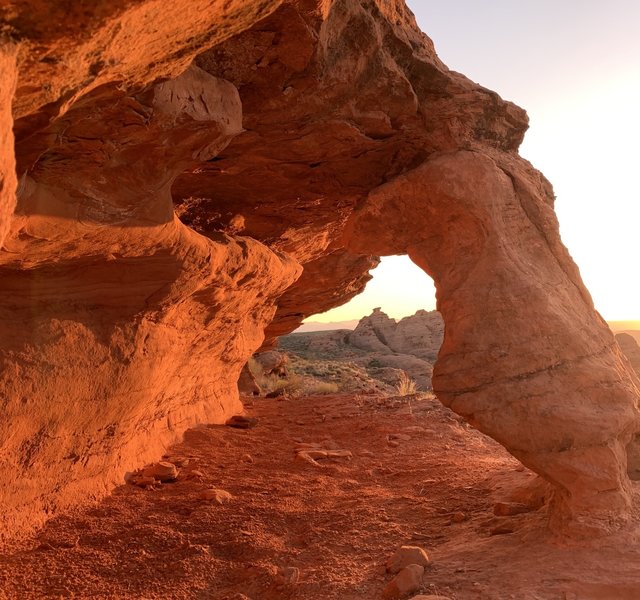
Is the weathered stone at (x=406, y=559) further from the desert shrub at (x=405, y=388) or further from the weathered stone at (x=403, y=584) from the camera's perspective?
the desert shrub at (x=405, y=388)

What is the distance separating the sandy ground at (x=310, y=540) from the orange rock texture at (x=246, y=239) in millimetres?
331

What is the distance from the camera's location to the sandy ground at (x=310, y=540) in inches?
112

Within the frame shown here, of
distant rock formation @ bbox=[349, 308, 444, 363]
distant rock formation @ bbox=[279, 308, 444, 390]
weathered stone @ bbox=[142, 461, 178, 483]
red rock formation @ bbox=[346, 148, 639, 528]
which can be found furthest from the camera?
distant rock formation @ bbox=[349, 308, 444, 363]

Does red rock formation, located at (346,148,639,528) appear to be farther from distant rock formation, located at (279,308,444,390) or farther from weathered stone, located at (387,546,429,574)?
distant rock formation, located at (279,308,444,390)

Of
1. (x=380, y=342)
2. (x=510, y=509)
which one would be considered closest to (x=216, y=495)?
(x=510, y=509)

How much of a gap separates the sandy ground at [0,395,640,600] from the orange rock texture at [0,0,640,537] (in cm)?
33

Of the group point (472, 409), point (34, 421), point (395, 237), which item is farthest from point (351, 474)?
point (34, 421)

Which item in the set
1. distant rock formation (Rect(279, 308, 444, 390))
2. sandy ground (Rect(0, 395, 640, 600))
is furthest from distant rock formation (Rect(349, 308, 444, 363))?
sandy ground (Rect(0, 395, 640, 600))

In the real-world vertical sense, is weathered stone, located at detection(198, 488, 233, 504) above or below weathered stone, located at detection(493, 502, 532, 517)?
below

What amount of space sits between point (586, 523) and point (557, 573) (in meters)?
0.46

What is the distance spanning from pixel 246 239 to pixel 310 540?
294cm

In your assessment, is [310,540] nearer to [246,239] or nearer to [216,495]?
[216,495]

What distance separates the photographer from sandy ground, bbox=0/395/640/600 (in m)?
2.85

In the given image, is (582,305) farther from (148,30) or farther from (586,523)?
(148,30)
